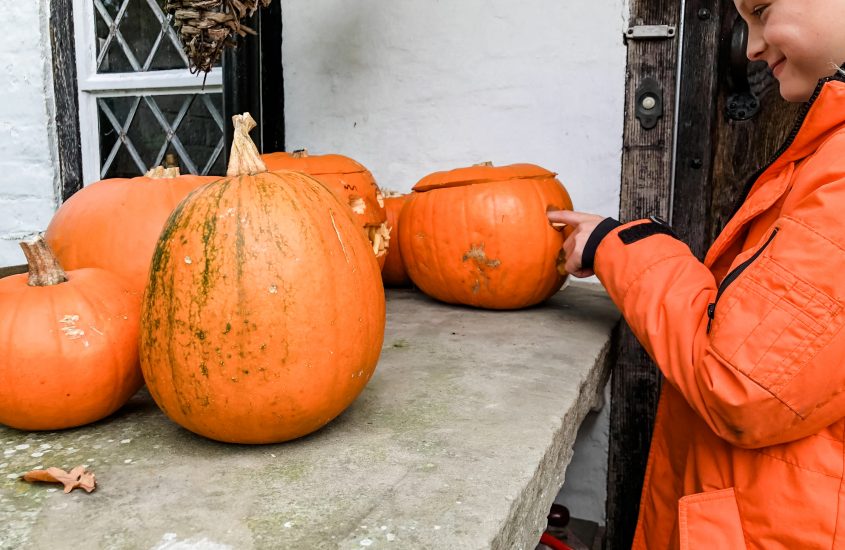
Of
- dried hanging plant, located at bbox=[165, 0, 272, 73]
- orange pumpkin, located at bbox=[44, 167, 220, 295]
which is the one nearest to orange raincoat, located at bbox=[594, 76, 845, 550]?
orange pumpkin, located at bbox=[44, 167, 220, 295]

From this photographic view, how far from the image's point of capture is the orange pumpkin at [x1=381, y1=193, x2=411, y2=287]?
218cm

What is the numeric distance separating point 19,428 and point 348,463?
0.55 m

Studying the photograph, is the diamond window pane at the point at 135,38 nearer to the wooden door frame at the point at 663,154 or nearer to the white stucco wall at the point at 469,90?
the white stucco wall at the point at 469,90

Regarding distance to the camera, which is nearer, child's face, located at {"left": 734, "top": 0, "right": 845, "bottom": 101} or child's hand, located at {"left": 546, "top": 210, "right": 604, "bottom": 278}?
child's face, located at {"left": 734, "top": 0, "right": 845, "bottom": 101}

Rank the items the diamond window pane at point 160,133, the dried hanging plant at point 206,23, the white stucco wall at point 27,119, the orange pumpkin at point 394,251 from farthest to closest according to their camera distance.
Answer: the white stucco wall at point 27,119
the diamond window pane at point 160,133
the orange pumpkin at point 394,251
the dried hanging plant at point 206,23

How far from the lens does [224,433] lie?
0.97 m

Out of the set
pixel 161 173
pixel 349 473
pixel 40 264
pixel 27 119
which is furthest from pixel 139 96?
pixel 349 473

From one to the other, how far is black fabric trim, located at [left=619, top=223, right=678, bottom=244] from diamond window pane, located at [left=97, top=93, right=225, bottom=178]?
6.27 feet

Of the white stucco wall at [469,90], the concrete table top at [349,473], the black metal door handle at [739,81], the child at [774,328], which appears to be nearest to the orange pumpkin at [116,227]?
the concrete table top at [349,473]

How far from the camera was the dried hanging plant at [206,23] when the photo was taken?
1.62 meters

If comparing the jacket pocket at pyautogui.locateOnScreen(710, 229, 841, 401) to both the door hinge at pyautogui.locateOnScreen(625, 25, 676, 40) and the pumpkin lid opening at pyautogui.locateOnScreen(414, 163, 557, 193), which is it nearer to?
the pumpkin lid opening at pyautogui.locateOnScreen(414, 163, 557, 193)

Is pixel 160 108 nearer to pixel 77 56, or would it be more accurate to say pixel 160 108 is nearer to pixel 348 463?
pixel 77 56

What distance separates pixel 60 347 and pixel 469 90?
1788 millimetres

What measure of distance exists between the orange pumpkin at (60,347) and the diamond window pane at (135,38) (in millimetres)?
2116
